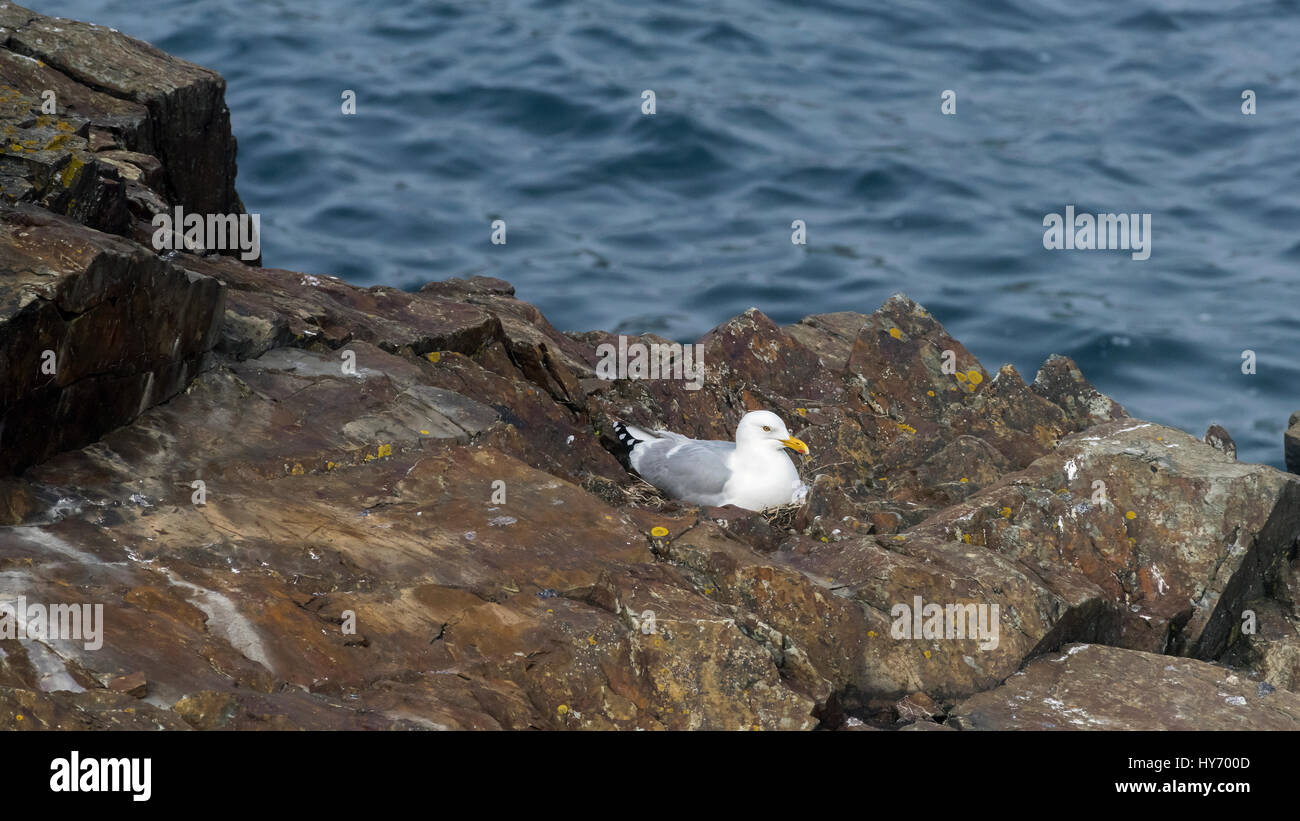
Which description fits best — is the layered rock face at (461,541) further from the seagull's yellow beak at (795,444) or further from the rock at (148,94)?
the seagull's yellow beak at (795,444)

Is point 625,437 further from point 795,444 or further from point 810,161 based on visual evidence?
point 810,161

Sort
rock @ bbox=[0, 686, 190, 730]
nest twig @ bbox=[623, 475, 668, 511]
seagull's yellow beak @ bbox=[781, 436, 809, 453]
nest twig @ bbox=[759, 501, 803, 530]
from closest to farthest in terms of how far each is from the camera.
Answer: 1. rock @ bbox=[0, 686, 190, 730]
2. nest twig @ bbox=[623, 475, 668, 511]
3. nest twig @ bbox=[759, 501, 803, 530]
4. seagull's yellow beak @ bbox=[781, 436, 809, 453]

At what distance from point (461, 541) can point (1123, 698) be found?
337cm

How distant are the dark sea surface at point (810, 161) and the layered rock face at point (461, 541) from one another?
12.4 metres

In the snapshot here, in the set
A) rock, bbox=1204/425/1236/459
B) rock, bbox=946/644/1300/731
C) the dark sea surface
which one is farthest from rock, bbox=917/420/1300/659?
the dark sea surface

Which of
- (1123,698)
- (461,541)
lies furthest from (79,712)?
(1123,698)

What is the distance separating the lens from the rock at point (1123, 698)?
21.3 ft

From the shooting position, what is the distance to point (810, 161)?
26.9 m

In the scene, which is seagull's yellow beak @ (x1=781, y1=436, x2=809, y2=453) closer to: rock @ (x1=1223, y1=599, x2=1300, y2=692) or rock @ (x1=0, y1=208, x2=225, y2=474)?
rock @ (x1=1223, y1=599, x2=1300, y2=692)

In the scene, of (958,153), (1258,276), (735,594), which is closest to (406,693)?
(735,594)

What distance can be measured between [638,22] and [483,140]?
692cm

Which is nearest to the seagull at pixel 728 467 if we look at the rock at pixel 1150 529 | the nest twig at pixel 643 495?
the nest twig at pixel 643 495

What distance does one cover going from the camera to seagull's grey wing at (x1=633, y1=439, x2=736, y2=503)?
31.9 ft

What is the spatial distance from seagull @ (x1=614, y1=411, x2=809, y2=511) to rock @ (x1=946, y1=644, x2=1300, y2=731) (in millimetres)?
2829
